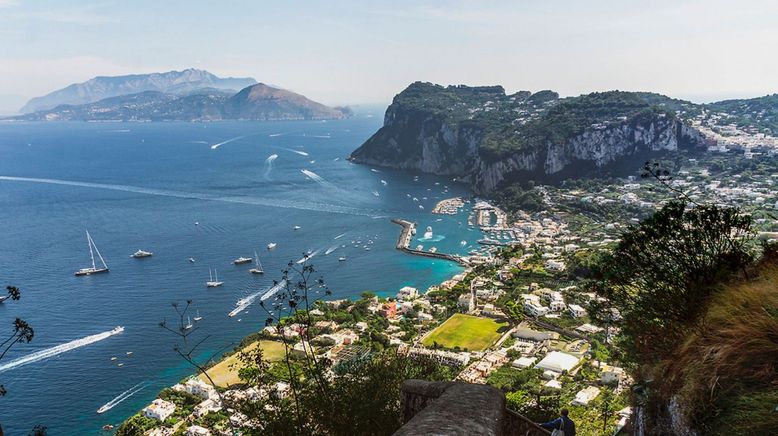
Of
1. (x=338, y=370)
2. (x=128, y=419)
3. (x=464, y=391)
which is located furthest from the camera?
(x=128, y=419)

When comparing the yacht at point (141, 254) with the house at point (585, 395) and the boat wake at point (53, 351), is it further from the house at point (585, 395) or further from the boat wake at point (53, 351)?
the house at point (585, 395)

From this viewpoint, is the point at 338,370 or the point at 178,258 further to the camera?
the point at 178,258

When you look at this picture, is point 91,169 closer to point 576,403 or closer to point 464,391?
point 576,403

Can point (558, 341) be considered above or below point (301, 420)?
below

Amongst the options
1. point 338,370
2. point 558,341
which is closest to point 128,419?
point 338,370

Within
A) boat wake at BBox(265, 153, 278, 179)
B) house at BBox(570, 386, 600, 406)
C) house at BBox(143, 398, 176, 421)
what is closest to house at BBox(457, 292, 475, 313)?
house at BBox(570, 386, 600, 406)

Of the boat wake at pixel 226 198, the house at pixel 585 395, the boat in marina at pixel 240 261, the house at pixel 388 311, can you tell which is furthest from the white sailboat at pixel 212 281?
the house at pixel 585 395
